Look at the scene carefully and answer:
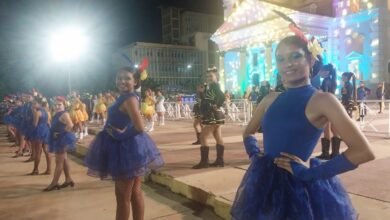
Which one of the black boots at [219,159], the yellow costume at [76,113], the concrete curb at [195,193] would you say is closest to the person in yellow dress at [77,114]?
the yellow costume at [76,113]

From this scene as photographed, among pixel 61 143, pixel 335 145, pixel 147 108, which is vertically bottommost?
pixel 335 145

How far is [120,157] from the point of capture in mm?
3641

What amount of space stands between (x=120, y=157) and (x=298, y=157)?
82.7 inches

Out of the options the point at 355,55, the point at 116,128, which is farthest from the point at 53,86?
the point at 116,128

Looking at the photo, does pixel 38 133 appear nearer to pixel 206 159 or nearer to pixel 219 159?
pixel 206 159

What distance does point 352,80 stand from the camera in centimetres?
901

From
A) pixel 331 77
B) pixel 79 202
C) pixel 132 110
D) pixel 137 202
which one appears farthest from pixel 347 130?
pixel 331 77

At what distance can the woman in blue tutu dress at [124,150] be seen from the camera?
359 cm

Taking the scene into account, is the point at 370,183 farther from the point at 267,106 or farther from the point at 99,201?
the point at 99,201

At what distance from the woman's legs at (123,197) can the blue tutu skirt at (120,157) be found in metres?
0.08

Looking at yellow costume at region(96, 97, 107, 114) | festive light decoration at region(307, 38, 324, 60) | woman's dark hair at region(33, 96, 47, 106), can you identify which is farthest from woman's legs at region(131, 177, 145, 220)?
yellow costume at region(96, 97, 107, 114)

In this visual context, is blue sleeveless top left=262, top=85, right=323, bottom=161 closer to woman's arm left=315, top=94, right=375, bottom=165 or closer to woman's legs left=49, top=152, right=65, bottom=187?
woman's arm left=315, top=94, right=375, bottom=165

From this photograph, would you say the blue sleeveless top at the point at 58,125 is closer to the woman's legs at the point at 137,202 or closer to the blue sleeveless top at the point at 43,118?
the blue sleeveless top at the point at 43,118

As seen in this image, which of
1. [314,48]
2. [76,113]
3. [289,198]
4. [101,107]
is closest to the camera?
[289,198]
